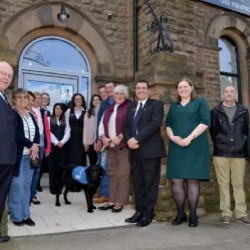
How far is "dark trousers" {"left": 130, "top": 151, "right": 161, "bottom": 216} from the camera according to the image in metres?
4.22

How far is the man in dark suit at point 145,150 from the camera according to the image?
165 inches

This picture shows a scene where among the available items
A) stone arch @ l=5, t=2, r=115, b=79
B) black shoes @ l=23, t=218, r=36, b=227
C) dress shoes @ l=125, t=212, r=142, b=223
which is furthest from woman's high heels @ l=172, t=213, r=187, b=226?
stone arch @ l=5, t=2, r=115, b=79

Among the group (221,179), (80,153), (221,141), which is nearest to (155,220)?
(221,179)

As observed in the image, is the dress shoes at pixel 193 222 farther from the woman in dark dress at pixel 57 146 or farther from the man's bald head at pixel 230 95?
the woman in dark dress at pixel 57 146

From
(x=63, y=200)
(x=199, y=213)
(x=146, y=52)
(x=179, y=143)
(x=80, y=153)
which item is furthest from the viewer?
(x=146, y=52)

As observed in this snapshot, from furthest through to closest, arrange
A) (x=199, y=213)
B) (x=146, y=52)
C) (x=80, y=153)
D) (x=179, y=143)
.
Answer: (x=146, y=52) → (x=80, y=153) → (x=199, y=213) → (x=179, y=143)

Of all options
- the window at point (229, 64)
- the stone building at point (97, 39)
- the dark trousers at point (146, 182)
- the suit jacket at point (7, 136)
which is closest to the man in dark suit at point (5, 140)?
the suit jacket at point (7, 136)

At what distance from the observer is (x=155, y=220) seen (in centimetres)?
444

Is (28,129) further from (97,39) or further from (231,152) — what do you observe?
(97,39)

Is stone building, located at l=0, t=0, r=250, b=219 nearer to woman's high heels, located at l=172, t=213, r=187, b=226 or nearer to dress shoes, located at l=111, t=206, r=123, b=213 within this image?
dress shoes, located at l=111, t=206, r=123, b=213

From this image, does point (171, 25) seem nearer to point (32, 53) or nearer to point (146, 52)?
point (146, 52)

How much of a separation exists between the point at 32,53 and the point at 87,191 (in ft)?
14.1

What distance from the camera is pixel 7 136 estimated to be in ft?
11.1

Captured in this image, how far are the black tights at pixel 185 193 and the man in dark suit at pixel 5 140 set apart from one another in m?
2.04
